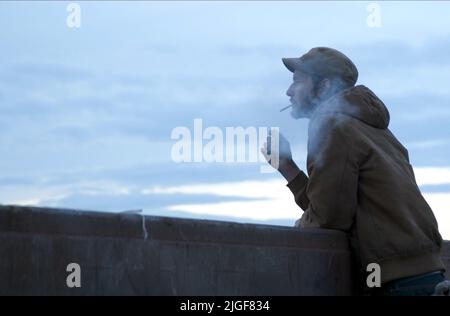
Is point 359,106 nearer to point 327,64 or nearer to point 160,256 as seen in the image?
point 327,64

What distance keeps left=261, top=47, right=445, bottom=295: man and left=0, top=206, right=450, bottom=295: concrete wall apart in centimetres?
19

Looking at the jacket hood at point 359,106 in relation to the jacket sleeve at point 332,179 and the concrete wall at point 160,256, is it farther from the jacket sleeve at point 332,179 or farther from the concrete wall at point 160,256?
the concrete wall at point 160,256

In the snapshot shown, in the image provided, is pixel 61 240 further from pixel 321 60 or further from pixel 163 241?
pixel 321 60

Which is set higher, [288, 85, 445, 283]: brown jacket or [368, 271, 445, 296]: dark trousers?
[288, 85, 445, 283]: brown jacket

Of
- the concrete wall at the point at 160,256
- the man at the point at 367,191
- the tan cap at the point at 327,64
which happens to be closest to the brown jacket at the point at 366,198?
the man at the point at 367,191

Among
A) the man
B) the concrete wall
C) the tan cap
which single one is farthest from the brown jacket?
the tan cap

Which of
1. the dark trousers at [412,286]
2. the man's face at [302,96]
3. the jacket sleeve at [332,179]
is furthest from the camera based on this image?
the man's face at [302,96]

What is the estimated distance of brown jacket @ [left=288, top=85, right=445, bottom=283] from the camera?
6410mm

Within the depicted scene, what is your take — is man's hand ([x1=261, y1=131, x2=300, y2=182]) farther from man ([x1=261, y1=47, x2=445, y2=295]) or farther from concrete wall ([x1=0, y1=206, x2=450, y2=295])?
concrete wall ([x1=0, y1=206, x2=450, y2=295])

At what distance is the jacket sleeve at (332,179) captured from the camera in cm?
651

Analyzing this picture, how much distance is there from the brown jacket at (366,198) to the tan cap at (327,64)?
297 mm

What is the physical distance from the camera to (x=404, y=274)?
6340 mm
